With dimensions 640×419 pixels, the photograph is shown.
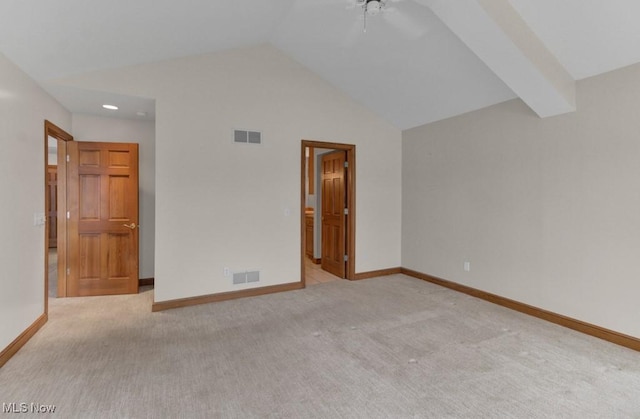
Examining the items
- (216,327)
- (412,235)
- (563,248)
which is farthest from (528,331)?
(216,327)

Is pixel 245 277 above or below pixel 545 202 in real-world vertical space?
below

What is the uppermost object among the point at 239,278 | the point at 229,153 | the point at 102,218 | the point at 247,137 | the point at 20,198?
the point at 247,137

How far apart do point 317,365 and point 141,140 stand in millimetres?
3900

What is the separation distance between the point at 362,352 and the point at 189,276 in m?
2.29

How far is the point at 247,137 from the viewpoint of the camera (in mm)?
4117

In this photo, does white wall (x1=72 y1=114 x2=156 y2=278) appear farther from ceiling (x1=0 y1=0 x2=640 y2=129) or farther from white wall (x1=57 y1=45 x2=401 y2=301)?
white wall (x1=57 y1=45 x2=401 y2=301)

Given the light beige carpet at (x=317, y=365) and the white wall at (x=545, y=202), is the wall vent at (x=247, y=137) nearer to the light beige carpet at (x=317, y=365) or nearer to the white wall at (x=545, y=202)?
the light beige carpet at (x=317, y=365)

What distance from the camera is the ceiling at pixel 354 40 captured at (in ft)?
8.05

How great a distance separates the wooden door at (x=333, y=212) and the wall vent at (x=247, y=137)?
154cm

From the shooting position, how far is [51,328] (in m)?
3.14

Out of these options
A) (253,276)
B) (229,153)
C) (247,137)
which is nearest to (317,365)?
(253,276)

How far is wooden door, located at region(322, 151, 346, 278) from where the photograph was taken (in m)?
5.18

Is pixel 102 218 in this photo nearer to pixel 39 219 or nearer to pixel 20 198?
pixel 39 219

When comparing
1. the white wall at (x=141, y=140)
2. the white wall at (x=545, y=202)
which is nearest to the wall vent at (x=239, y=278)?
the white wall at (x=141, y=140)
